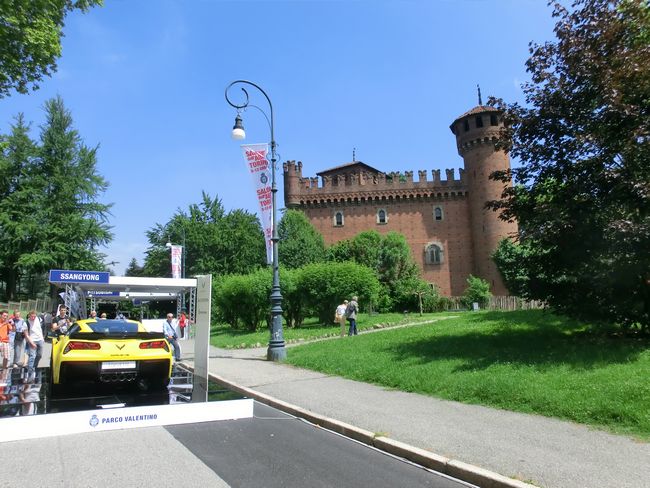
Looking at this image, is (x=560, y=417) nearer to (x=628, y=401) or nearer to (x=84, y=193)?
(x=628, y=401)

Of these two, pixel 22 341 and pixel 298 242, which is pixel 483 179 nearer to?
pixel 298 242

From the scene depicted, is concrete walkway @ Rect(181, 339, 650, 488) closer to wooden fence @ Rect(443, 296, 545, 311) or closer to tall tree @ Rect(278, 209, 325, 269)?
wooden fence @ Rect(443, 296, 545, 311)

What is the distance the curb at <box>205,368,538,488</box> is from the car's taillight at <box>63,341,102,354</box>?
3.62m

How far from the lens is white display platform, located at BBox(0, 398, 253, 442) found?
662 cm

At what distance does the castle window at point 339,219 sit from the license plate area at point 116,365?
51917 millimetres

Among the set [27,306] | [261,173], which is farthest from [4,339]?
[27,306]

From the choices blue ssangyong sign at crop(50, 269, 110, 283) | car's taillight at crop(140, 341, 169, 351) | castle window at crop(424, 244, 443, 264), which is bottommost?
car's taillight at crop(140, 341, 169, 351)

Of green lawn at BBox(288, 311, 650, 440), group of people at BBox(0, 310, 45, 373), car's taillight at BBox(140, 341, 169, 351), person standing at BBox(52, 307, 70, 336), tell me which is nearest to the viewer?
green lawn at BBox(288, 311, 650, 440)

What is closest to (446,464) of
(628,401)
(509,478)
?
(509,478)

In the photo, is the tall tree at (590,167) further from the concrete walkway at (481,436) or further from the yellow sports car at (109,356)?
the yellow sports car at (109,356)

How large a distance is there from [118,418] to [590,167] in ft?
36.3

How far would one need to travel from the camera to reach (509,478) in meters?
4.94

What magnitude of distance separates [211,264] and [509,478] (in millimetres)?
51075

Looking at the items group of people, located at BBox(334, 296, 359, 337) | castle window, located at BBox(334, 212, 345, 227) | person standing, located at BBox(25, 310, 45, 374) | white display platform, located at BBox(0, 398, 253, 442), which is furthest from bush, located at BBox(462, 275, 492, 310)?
white display platform, located at BBox(0, 398, 253, 442)
